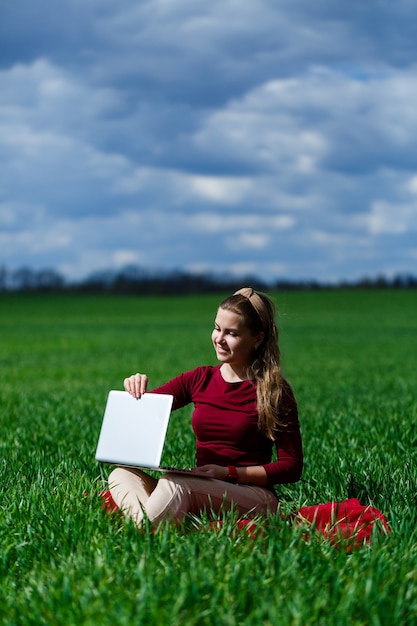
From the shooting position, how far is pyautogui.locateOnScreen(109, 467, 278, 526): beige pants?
4.54m

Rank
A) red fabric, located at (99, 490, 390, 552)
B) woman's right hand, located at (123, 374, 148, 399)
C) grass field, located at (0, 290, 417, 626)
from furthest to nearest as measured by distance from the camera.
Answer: woman's right hand, located at (123, 374, 148, 399), red fabric, located at (99, 490, 390, 552), grass field, located at (0, 290, 417, 626)

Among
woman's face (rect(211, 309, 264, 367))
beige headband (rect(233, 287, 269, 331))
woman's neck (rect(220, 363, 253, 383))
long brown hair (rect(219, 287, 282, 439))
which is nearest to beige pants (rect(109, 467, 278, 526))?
long brown hair (rect(219, 287, 282, 439))

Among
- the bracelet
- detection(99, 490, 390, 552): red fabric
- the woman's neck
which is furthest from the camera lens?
the woman's neck

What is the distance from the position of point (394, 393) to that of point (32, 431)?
24.1ft

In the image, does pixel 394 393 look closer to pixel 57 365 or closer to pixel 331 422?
pixel 331 422

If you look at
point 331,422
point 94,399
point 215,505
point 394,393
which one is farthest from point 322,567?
point 394,393

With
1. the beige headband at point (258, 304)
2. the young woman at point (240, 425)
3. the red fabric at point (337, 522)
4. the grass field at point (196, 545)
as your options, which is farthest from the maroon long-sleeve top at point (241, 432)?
the grass field at point (196, 545)

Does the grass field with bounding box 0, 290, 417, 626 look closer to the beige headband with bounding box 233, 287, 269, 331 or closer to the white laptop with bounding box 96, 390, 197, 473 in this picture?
the beige headband with bounding box 233, 287, 269, 331

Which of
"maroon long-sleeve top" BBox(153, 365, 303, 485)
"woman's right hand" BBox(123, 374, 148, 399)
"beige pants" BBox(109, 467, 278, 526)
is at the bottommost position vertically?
"beige pants" BBox(109, 467, 278, 526)

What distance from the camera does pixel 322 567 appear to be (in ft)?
12.8

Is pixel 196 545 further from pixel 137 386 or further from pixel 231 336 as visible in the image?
pixel 231 336

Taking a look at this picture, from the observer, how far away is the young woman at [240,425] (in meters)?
4.75

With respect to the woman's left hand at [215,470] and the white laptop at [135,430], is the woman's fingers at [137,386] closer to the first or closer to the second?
the white laptop at [135,430]

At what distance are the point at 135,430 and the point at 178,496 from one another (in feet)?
1.42
